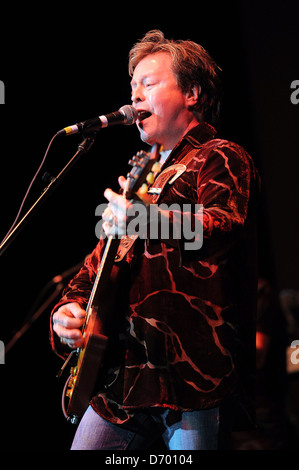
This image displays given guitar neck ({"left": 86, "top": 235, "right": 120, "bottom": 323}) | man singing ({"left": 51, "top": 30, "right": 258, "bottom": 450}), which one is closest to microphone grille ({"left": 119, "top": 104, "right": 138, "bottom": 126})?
man singing ({"left": 51, "top": 30, "right": 258, "bottom": 450})

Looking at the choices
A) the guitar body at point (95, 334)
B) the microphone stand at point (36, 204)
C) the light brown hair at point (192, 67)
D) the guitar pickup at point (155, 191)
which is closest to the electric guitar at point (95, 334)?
the guitar body at point (95, 334)

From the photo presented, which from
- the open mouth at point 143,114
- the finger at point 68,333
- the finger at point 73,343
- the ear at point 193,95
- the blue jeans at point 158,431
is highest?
the ear at point 193,95

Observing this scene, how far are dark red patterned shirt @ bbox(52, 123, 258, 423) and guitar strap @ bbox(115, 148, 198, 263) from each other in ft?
0.07

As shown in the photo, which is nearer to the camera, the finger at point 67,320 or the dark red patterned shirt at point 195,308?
the dark red patterned shirt at point 195,308

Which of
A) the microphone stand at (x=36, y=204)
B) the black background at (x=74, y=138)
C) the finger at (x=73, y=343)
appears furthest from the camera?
the black background at (x=74, y=138)

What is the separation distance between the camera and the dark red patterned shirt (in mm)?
1438

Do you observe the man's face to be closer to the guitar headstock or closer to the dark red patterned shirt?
the dark red patterned shirt

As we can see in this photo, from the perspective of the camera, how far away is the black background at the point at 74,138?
3158 millimetres

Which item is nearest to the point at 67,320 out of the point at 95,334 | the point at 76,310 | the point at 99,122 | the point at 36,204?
the point at 76,310

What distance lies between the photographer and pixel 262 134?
125 inches

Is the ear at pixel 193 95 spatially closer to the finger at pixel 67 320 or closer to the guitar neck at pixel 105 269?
the guitar neck at pixel 105 269

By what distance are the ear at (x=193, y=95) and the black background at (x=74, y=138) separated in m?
1.18

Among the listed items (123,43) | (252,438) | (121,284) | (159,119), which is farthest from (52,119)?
(252,438)

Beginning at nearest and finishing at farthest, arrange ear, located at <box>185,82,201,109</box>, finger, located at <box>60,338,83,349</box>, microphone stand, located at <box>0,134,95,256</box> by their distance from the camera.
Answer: finger, located at <box>60,338,83,349</box>, microphone stand, located at <box>0,134,95,256</box>, ear, located at <box>185,82,201,109</box>
